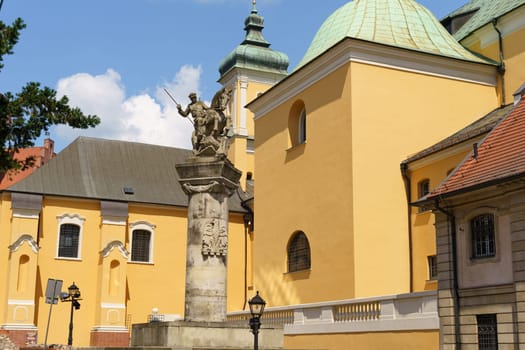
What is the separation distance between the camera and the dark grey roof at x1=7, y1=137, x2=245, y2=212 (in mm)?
36031

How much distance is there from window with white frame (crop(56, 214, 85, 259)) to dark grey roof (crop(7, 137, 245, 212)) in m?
1.15

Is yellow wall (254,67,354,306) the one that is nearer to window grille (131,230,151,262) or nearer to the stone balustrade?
the stone balustrade

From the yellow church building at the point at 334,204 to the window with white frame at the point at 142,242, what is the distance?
0.06 metres

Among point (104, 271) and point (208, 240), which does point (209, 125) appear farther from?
point (104, 271)

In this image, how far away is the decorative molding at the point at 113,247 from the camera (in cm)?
3500

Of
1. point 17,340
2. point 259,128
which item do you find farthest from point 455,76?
point 17,340

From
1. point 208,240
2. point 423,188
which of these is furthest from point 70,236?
point 208,240

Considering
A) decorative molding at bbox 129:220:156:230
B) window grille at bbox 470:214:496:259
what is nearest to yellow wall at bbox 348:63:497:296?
window grille at bbox 470:214:496:259

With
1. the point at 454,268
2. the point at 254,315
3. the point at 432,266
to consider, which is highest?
the point at 432,266

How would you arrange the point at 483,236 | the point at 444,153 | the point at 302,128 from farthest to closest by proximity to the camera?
the point at 302,128 → the point at 444,153 → the point at 483,236

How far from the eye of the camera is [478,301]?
15.6 metres

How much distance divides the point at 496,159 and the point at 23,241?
2367cm

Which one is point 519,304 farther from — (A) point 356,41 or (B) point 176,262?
(B) point 176,262

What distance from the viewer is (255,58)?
4875 cm
